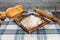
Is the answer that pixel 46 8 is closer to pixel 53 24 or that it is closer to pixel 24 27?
pixel 53 24

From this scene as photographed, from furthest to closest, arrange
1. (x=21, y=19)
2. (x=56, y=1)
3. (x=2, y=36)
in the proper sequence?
(x=56, y=1) → (x=21, y=19) → (x=2, y=36)

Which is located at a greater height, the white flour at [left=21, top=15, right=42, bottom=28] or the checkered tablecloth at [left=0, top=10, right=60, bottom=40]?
the white flour at [left=21, top=15, right=42, bottom=28]

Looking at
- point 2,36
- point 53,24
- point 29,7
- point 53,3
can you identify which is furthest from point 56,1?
point 2,36

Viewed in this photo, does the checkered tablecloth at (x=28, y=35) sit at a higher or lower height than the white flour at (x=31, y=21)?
lower

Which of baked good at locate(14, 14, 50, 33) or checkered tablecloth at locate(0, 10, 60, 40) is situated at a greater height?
baked good at locate(14, 14, 50, 33)
